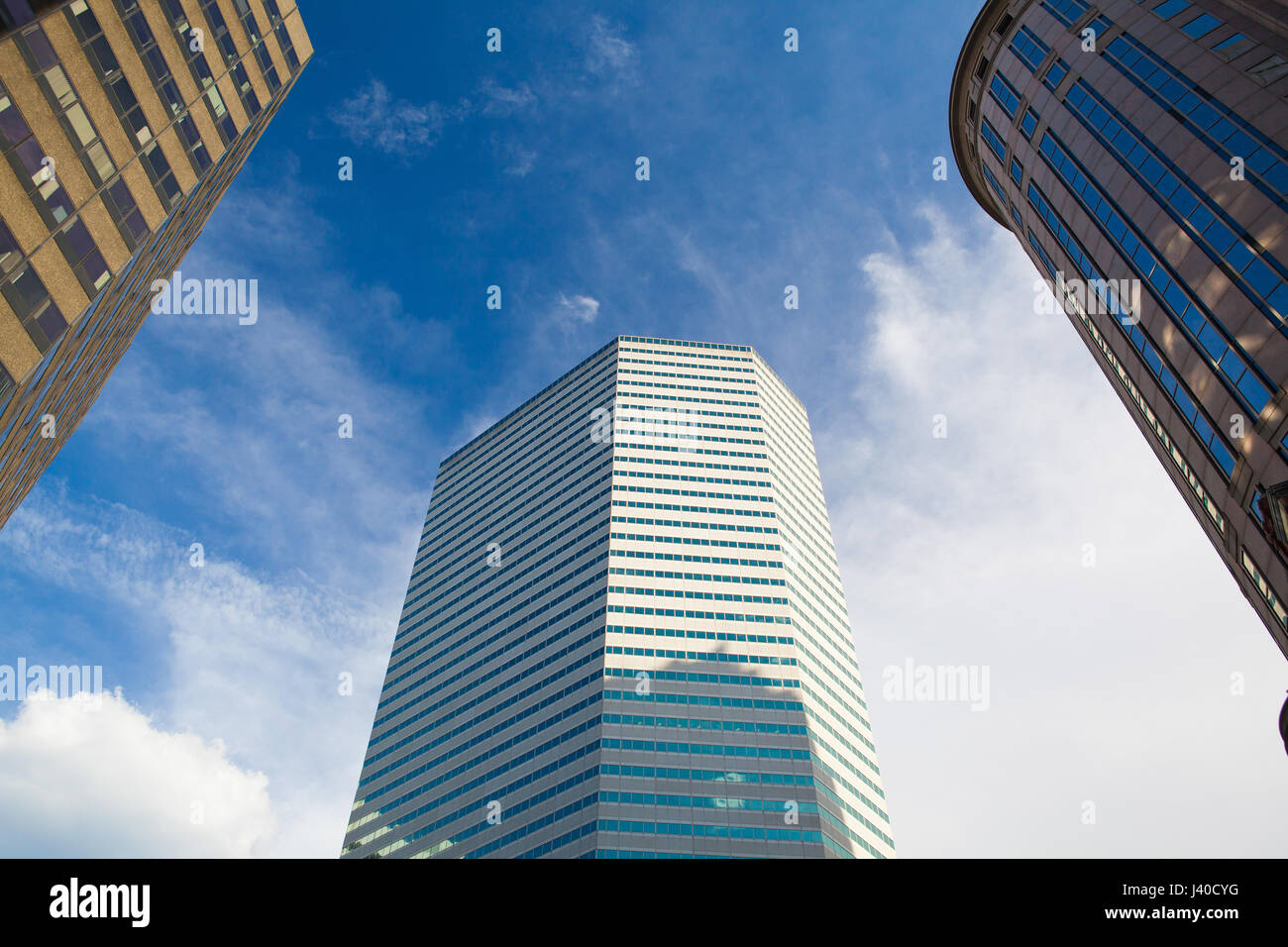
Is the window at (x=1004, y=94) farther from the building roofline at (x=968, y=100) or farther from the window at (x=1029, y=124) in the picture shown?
the building roofline at (x=968, y=100)

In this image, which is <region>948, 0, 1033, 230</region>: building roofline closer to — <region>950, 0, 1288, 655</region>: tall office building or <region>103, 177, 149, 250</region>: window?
<region>950, 0, 1288, 655</region>: tall office building

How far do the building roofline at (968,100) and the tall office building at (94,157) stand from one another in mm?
50612

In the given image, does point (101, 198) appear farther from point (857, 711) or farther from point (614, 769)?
point (857, 711)

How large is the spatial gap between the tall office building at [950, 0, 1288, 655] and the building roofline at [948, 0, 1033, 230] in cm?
292

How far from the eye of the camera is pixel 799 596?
103 metres

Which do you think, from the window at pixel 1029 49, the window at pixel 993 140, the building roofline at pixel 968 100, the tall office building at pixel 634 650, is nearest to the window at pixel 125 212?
the window at pixel 1029 49

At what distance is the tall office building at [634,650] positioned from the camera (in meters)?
78.4

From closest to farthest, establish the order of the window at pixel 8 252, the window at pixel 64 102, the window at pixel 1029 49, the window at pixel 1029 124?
the window at pixel 8 252 < the window at pixel 64 102 < the window at pixel 1029 124 < the window at pixel 1029 49

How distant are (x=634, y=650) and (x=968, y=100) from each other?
7000cm

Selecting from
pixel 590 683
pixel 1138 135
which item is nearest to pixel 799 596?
pixel 590 683

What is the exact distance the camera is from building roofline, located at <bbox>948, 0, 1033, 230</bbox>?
174 feet

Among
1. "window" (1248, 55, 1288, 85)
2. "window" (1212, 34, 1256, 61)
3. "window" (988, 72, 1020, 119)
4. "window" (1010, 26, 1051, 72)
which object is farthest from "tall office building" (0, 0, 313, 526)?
"window" (1212, 34, 1256, 61)

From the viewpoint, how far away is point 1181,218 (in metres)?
34.2
